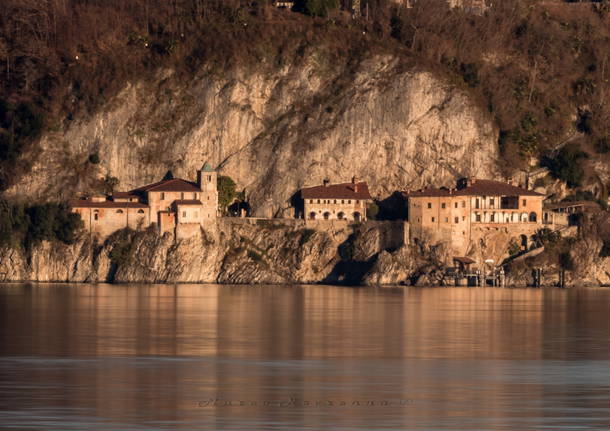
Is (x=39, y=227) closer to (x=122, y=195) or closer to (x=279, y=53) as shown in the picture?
(x=122, y=195)

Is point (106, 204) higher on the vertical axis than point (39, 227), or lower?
higher

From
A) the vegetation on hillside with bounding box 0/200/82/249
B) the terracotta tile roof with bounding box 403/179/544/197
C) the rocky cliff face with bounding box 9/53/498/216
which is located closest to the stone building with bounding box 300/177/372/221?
the rocky cliff face with bounding box 9/53/498/216

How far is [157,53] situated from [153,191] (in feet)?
60.6

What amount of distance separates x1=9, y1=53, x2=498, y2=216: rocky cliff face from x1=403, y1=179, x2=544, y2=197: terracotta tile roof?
5131mm

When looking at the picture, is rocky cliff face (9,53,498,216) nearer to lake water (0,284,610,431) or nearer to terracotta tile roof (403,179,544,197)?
terracotta tile roof (403,179,544,197)

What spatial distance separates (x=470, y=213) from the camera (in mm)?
135000

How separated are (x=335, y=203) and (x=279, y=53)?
18.3 metres

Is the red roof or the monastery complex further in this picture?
the red roof

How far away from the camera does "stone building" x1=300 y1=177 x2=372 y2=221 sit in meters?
136

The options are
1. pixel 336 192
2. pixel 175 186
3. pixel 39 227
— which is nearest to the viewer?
pixel 39 227

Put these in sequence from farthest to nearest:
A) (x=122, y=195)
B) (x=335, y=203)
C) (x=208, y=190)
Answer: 1. (x=335, y=203)
2. (x=122, y=195)
3. (x=208, y=190)

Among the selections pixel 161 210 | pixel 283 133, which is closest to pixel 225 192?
pixel 161 210

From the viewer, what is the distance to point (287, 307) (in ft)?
329

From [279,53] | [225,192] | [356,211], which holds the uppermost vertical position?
[279,53]
